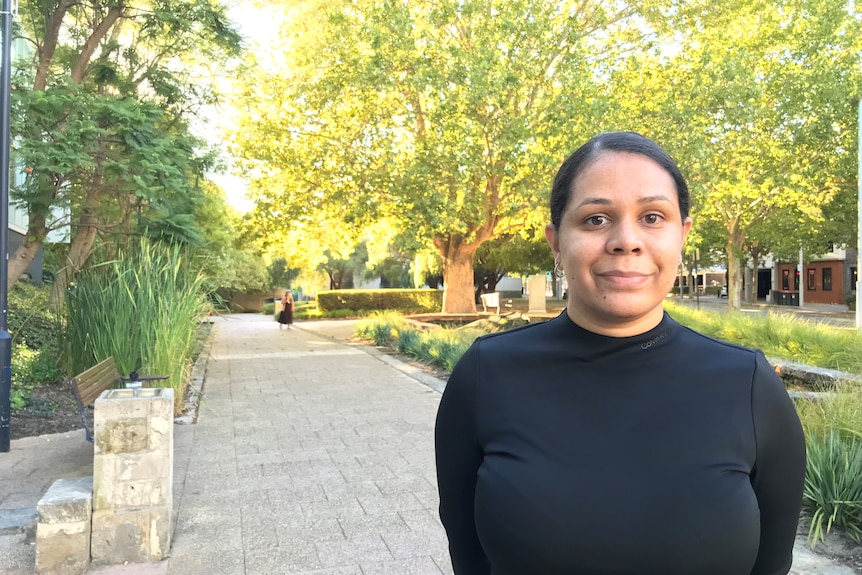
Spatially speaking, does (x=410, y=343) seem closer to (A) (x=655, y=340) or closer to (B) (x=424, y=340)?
(B) (x=424, y=340)

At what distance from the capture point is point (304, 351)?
632 inches

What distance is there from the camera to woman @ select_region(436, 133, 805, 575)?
1.28 metres

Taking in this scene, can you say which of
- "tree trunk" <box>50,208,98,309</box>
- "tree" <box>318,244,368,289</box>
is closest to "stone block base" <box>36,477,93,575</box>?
"tree trunk" <box>50,208,98,309</box>

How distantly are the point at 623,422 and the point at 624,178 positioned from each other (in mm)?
522

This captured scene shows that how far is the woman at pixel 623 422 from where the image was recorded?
1275 mm

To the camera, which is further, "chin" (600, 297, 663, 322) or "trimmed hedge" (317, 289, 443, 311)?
"trimmed hedge" (317, 289, 443, 311)

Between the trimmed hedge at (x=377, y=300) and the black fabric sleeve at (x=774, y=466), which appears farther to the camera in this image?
the trimmed hedge at (x=377, y=300)

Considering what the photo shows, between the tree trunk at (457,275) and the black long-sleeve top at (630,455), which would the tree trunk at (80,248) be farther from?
the tree trunk at (457,275)

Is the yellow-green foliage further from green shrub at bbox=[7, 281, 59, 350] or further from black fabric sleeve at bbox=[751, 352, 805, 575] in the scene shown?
green shrub at bbox=[7, 281, 59, 350]

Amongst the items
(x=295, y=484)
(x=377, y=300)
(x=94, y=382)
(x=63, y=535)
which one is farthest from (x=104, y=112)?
(x=377, y=300)

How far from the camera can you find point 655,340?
1427 millimetres

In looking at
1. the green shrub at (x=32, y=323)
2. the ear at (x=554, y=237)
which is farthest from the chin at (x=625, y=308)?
the green shrub at (x=32, y=323)

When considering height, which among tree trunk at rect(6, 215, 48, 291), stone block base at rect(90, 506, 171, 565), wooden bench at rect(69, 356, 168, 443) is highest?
tree trunk at rect(6, 215, 48, 291)

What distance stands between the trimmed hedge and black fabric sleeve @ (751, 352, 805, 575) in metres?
32.2
